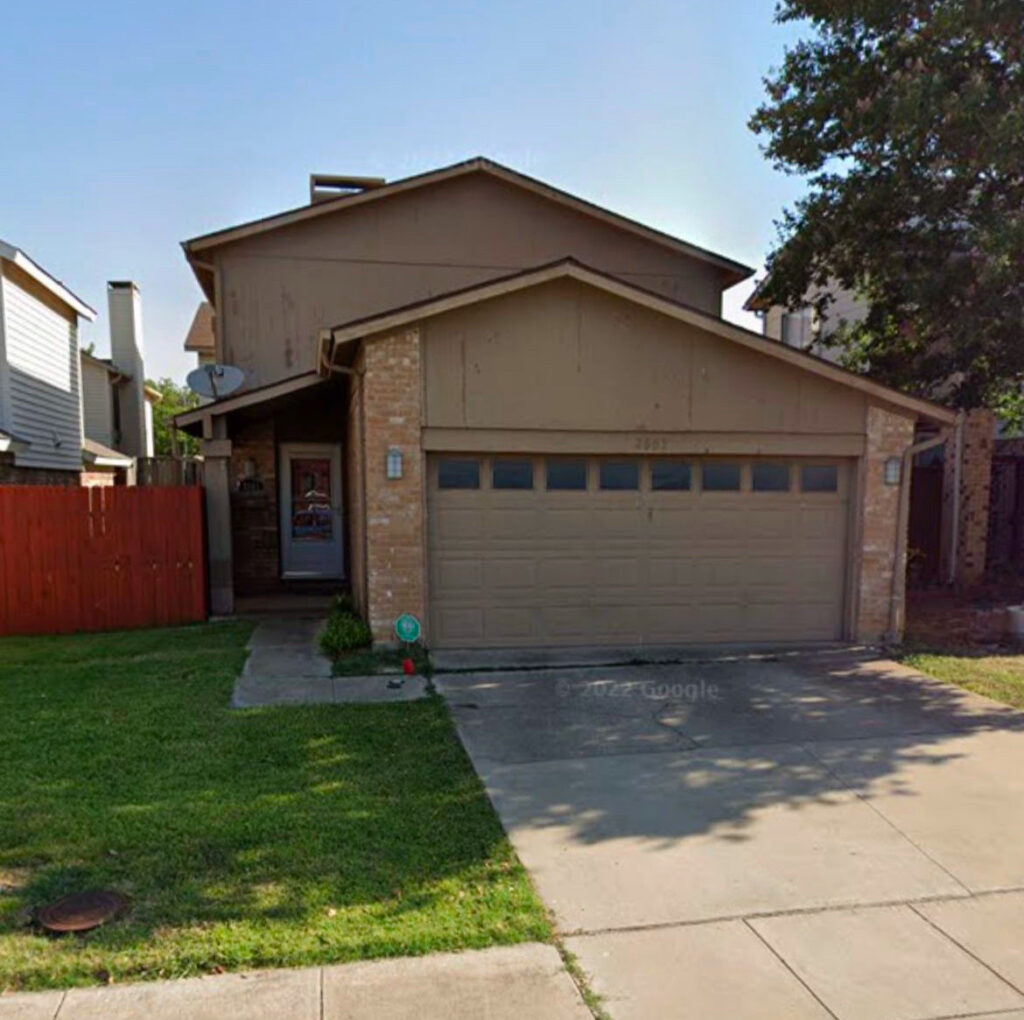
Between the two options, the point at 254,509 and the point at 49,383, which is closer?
the point at 254,509

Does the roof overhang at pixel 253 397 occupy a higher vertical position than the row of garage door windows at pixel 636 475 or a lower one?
higher

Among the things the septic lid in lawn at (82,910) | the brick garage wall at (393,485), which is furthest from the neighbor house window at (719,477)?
the septic lid in lawn at (82,910)

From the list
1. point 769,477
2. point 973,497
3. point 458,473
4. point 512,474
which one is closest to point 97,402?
point 458,473

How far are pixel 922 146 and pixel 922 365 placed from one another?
3364mm

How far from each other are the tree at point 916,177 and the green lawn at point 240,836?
8.61m

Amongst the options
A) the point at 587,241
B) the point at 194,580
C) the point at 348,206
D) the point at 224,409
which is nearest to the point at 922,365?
the point at 587,241

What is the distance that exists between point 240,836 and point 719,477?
6421 mm

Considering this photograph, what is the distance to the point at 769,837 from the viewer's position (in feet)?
13.7

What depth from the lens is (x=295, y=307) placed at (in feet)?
39.3

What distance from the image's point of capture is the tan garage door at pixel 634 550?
27.2 feet

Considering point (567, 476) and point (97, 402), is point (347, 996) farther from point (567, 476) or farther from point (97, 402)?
point (97, 402)

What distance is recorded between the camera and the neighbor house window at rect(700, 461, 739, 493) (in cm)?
866

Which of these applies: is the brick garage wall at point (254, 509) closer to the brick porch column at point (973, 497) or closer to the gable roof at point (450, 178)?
the gable roof at point (450, 178)

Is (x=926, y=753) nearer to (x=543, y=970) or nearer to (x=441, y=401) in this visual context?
(x=543, y=970)
